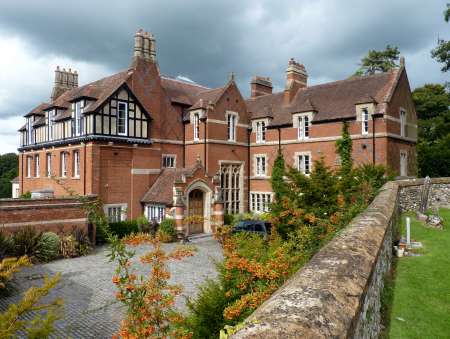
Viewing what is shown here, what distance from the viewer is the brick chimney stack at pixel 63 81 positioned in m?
34.6

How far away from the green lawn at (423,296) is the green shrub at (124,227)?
54.5 ft

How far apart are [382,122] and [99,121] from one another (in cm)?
1998

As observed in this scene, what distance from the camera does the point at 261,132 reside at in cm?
3155

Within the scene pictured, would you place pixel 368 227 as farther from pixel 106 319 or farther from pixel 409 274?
pixel 106 319

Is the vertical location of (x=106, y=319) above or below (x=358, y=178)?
below

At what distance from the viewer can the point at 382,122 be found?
24.5m

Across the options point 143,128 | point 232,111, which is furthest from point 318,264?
point 232,111

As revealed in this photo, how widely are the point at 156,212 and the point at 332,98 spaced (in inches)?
678

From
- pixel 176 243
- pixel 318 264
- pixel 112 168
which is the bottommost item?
pixel 176 243

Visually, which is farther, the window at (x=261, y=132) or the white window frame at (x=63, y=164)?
the window at (x=261, y=132)

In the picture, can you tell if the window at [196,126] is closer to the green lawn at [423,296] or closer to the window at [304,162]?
the window at [304,162]

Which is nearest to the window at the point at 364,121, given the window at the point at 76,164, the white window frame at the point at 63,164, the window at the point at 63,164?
the window at the point at 76,164

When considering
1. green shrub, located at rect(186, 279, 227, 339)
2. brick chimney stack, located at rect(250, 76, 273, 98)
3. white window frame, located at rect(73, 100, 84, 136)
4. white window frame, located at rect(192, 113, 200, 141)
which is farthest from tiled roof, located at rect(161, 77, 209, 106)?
green shrub, located at rect(186, 279, 227, 339)

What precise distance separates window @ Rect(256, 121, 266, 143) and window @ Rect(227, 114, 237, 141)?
2430mm
